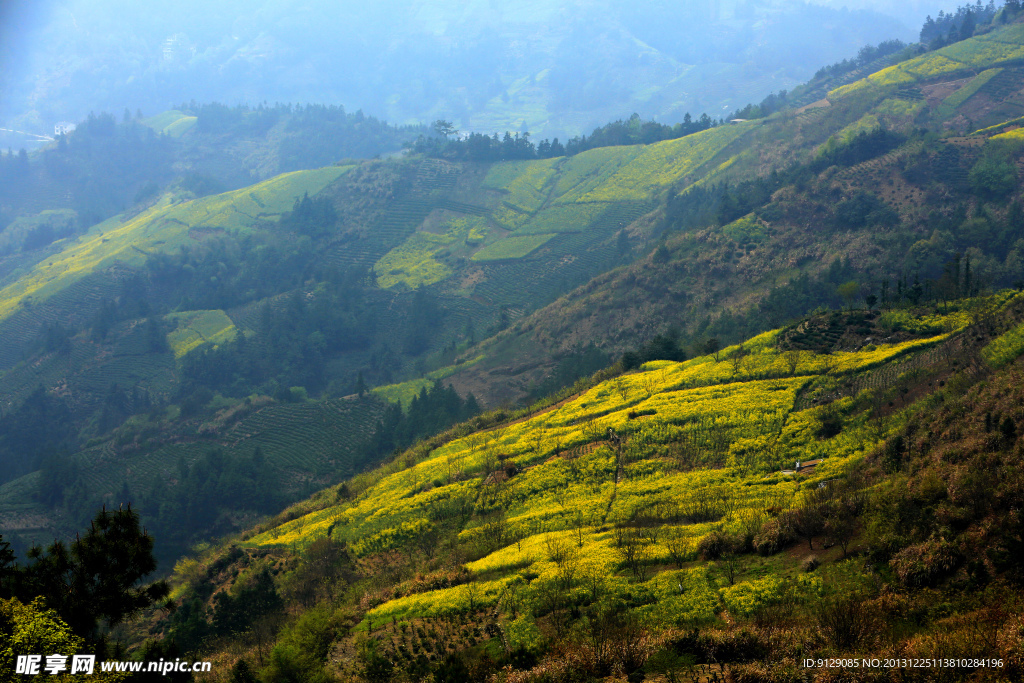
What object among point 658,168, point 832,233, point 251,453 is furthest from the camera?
point 658,168

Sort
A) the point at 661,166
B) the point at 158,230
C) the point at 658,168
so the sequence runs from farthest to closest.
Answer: the point at 158,230, the point at 661,166, the point at 658,168

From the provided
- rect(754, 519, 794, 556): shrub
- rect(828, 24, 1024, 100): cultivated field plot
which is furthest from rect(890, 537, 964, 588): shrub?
rect(828, 24, 1024, 100): cultivated field plot

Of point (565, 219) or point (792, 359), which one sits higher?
point (565, 219)

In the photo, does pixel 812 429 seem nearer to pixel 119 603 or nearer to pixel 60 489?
pixel 119 603

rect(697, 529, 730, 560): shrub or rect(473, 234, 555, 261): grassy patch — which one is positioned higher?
rect(473, 234, 555, 261): grassy patch

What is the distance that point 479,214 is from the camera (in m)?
140

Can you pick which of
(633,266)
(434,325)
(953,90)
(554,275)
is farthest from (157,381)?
(953,90)

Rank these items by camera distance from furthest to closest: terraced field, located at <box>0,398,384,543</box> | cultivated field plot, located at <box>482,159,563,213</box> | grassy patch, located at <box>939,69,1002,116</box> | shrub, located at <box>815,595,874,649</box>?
cultivated field plot, located at <box>482,159,563,213</box>
grassy patch, located at <box>939,69,1002,116</box>
terraced field, located at <box>0,398,384,543</box>
shrub, located at <box>815,595,874,649</box>

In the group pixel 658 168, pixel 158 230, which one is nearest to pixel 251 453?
pixel 158 230

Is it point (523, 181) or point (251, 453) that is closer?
point (251, 453)

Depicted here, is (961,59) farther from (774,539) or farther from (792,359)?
(774,539)

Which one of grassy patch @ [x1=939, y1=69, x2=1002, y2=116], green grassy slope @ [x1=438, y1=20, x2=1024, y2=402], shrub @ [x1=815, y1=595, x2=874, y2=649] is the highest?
grassy patch @ [x1=939, y1=69, x2=1002, y2=116]

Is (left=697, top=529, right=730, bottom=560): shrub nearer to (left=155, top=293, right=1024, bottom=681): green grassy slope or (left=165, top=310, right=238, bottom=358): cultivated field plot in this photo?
Answer: (left=155, top=293, right=1024, bottom=681): green grassy slope

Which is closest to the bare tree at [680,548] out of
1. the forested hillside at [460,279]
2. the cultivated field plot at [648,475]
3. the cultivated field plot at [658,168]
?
the cultivated field plot at [648,475]
